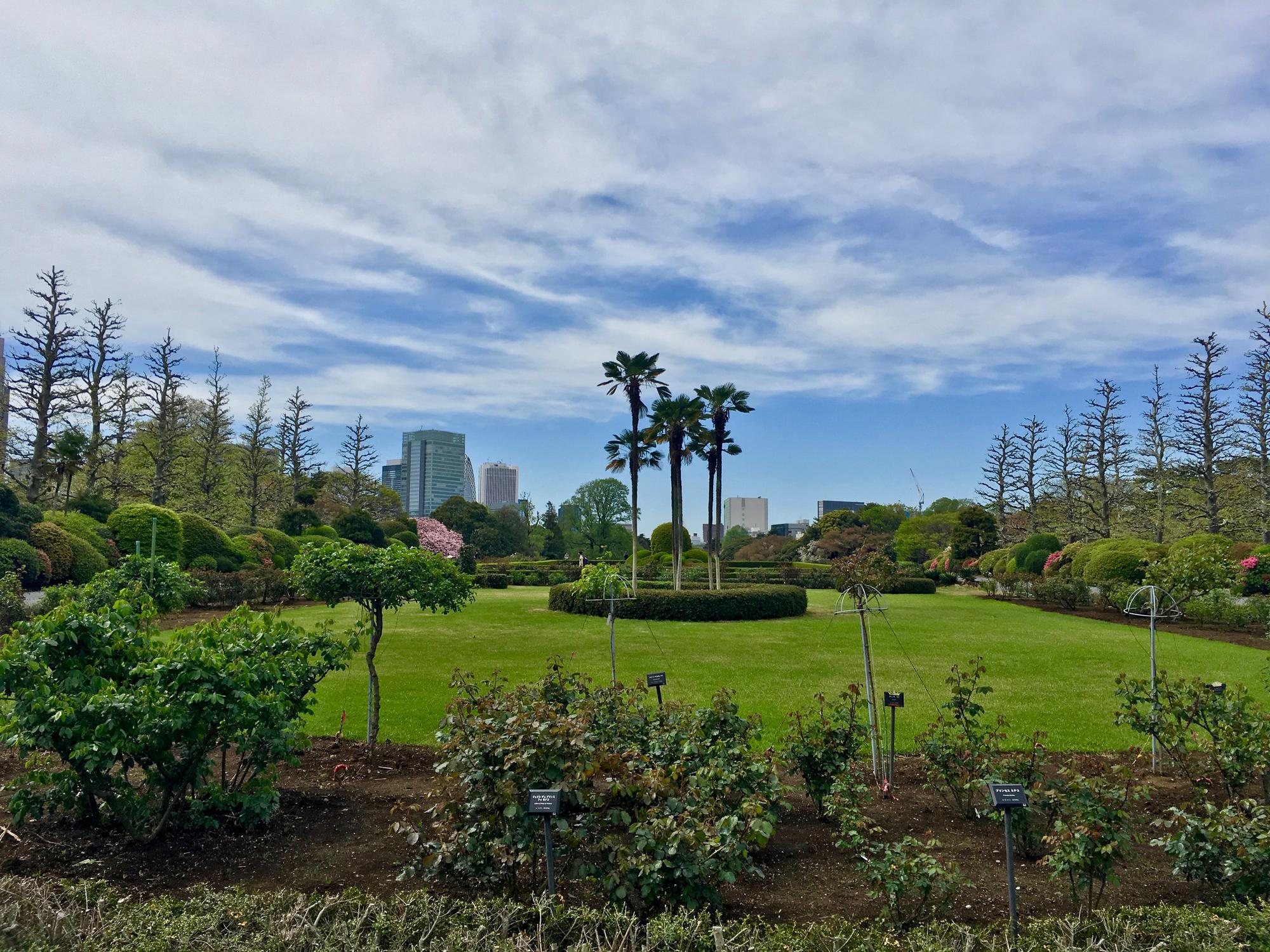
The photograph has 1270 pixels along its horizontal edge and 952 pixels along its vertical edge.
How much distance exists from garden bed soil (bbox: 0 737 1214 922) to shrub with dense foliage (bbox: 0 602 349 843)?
18 centimetres

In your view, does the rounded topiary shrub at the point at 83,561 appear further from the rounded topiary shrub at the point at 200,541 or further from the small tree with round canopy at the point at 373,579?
the small tree with round canopy at the point at 373,579

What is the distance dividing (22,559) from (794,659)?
19738 millimetres

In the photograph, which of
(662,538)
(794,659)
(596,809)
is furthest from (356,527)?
(596,809)

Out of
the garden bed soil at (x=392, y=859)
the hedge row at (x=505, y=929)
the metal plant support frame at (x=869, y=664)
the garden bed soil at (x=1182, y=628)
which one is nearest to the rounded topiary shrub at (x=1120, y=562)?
the garden bed soil at (x=1182, y=628)

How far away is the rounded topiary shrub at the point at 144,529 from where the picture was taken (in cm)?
2191

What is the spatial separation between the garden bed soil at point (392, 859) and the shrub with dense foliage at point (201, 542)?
20834 mm

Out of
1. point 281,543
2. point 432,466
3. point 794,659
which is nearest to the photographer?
point 794,659

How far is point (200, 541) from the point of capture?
2339cm

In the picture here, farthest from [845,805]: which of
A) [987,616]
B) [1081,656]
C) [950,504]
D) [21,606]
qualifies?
[950,504]

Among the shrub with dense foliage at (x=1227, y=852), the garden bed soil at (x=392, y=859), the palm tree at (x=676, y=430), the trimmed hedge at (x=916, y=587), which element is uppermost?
the palm tree at (x=676, y=430)

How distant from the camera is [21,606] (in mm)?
13891

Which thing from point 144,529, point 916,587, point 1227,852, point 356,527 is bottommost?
point 916,587

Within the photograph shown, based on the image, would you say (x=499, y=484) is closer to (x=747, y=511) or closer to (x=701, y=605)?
(x=747, y=511)

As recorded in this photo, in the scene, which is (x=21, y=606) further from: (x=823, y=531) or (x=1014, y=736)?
(x=823, y=531)
